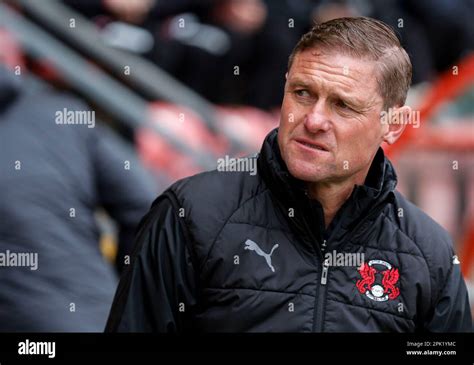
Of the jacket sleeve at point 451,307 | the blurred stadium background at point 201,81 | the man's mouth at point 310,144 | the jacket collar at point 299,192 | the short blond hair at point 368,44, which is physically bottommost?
the jacket sleeve at point 451,307

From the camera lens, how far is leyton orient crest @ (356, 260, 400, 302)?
2.37m

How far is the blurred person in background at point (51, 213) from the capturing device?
10.5 ft

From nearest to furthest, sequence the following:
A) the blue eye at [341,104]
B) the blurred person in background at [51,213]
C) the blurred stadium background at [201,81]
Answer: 1. the blue eye at [341,104]
2. the blurred person in background at [51,213]
3. the blurred stadium background at [201,81]

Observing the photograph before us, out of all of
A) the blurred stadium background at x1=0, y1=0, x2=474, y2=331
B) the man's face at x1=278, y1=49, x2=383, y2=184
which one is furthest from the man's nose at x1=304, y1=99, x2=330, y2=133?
the blurred stadium background at x1=0, y1=0, x2=474, y2=331

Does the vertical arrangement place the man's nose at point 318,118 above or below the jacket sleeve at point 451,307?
above

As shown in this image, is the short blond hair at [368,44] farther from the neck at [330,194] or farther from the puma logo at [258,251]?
the puma logo at [258,251]

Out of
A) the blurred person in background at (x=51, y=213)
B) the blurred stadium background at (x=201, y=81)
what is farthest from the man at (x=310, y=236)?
the blurred stadium background at (x=201, y=81)

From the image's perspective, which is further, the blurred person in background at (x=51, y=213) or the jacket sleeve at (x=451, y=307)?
the blurred person in background at (x=51, y=213)

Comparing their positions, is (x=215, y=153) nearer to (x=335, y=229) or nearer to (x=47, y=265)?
(x=47, y=265)

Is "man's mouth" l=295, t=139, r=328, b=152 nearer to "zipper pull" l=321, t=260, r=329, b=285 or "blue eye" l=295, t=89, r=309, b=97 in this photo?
"blue eye" l=295, t=89, r=309, b=97

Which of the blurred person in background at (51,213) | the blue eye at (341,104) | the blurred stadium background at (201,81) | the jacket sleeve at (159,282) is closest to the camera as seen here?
the jacket sleeve at (159,282)

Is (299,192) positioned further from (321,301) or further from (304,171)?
(321,301)

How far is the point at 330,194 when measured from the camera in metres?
2.46

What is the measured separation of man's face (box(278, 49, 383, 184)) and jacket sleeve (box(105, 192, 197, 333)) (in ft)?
0.89
